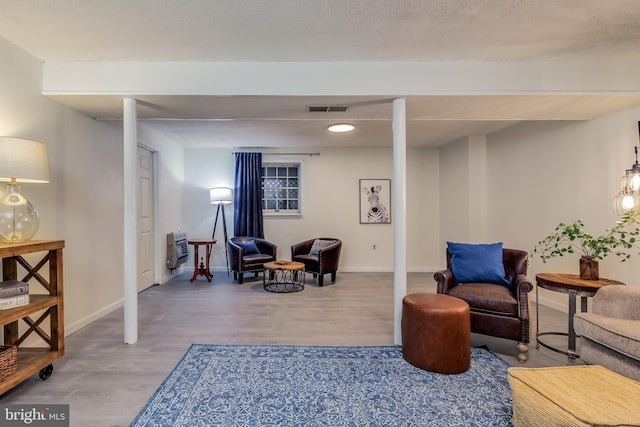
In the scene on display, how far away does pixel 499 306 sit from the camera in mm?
2475

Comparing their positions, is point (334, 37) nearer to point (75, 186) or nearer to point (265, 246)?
point (75, 186)

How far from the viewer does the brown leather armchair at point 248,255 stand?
4.94 m

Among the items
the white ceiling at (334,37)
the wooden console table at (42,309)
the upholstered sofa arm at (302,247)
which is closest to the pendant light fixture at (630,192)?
the white ceiling at (334,37)

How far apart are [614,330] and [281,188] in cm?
507

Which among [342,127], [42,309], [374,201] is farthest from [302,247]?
[42,309]

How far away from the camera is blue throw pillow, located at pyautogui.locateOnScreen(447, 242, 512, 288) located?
2.83 meters

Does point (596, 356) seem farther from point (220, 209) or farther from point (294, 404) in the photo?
point (220, 209)

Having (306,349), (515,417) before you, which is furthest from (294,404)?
(515,417)

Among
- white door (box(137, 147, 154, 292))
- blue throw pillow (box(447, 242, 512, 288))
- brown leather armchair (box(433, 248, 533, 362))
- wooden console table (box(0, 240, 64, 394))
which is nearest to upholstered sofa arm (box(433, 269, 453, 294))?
brown leather armchair (box(433, 248, 533, 362))

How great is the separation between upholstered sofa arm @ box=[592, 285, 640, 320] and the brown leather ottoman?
0.88 metres

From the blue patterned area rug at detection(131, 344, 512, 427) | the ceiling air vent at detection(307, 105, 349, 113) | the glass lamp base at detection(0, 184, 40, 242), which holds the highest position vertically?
the ceiling air vent at detection(307, 105, 349, 113)

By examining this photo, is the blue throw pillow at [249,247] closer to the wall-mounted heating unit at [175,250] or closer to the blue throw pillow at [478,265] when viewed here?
the wall-mounted heating unit at [175,250]

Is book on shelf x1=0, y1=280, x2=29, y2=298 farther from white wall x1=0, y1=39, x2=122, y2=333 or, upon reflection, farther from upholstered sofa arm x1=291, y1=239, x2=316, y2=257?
upholstered sofa arm x1=291, y1=239, x2=316, y2=257

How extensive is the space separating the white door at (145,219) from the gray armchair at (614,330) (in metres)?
4.95
